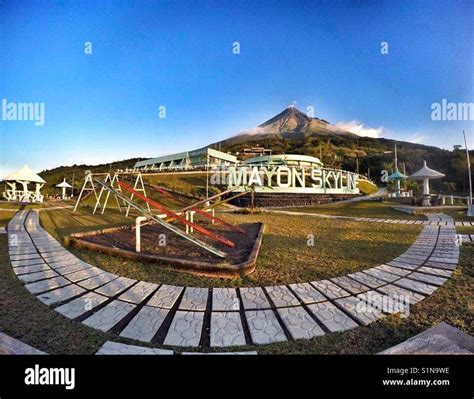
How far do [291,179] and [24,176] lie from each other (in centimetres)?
2988

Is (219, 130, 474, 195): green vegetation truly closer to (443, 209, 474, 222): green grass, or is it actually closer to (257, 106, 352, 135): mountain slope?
(257, 106, 352, 135): mountain slope

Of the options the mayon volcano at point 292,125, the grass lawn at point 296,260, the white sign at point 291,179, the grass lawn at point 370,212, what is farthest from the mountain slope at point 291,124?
the grass lawn at point 296,260

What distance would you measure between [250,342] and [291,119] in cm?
7437

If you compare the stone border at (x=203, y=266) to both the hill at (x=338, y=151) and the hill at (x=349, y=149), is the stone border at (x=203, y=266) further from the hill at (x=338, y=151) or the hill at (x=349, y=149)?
the hill at (x=349, y=149)

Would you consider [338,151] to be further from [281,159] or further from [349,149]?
[281,159]

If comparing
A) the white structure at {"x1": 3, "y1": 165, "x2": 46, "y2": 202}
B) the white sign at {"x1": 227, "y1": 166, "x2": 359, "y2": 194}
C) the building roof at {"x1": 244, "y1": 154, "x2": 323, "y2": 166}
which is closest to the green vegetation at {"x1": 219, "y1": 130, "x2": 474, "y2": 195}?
the building roof at {"x1": 244, "y1": 154, "x2": 323, "y2": 166}

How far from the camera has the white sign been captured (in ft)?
74.6

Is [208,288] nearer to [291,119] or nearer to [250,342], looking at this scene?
[250,342]

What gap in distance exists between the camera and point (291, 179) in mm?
23656

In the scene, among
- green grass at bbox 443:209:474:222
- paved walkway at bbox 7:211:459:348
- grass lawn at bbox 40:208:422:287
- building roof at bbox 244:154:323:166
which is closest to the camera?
paved walkway at bbox 7:211:459:348

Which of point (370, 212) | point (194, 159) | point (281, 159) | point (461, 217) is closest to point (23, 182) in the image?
point (194, 159)

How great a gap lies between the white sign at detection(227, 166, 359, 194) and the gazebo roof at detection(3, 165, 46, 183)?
2236 centimetres
